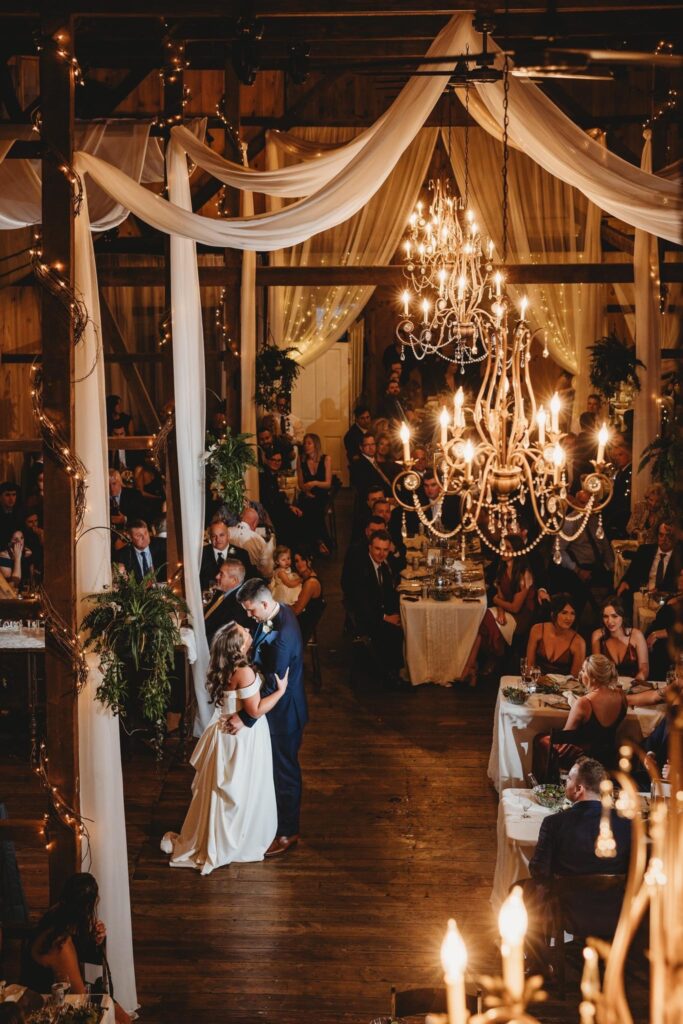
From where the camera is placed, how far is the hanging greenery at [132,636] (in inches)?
185

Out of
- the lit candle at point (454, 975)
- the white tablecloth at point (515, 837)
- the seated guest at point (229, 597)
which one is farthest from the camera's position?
the seated guest at point (229, 597)

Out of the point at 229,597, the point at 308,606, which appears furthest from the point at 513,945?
the point at 308,606

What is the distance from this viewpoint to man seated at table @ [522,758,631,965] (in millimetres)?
4578

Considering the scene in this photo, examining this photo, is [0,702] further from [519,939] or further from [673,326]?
[673,326]

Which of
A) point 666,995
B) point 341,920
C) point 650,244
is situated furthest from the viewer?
point 650,244

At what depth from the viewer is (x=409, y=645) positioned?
804 centimetres

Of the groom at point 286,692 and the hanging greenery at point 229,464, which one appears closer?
the groom at point 286,692

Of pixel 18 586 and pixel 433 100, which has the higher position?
pixel 433 100

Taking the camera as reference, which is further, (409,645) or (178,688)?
(409,645)

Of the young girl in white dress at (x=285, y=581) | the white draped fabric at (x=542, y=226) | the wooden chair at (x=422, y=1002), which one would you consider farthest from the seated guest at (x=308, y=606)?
the white draped fabric at (x=542, y=226)

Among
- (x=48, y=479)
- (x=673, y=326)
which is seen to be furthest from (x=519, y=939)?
(x=673, y=326)

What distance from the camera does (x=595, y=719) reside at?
5691mm

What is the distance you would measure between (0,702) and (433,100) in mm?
4516

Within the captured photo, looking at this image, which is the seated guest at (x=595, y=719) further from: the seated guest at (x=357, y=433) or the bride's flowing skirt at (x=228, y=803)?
the seated guest at (x=357, y=433)
